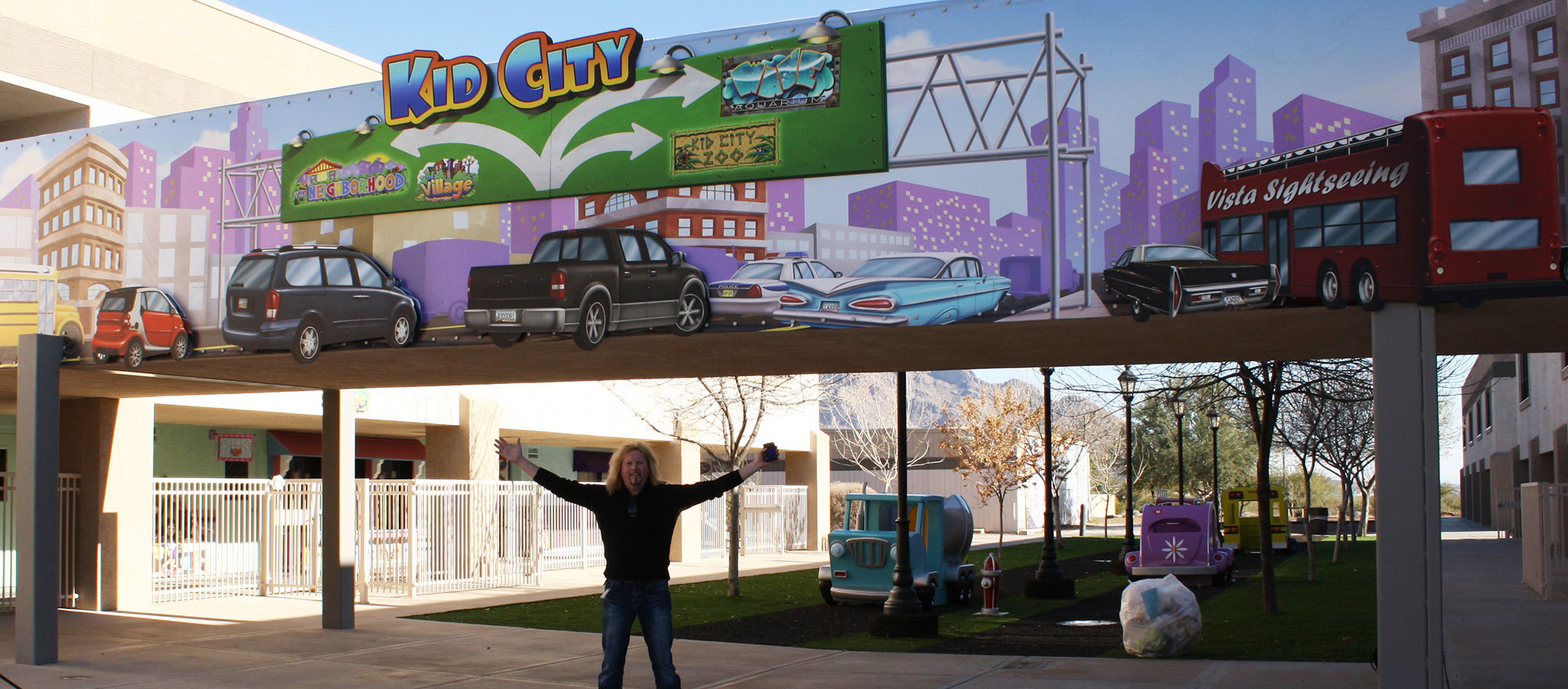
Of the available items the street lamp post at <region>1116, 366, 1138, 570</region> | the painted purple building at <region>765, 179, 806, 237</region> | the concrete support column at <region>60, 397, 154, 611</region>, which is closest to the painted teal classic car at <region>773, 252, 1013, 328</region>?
the painted purple building at <region>765, 179, 806, 237</region>

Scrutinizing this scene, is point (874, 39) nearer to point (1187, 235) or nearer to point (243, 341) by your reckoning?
point (1187, 235)

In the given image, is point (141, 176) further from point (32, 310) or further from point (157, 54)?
point (157, 54)

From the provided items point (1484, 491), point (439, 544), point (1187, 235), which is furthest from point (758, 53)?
point (1484, 491)

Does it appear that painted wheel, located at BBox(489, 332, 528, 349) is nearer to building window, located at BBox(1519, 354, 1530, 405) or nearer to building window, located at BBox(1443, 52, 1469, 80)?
building window, located at BBox(1443, 52, 1469, 80)

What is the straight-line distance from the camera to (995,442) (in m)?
54.0

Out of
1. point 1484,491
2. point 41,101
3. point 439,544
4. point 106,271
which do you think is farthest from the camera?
point 1484,491

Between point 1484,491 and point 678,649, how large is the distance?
6612cm

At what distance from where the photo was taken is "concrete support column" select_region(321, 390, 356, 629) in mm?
15547

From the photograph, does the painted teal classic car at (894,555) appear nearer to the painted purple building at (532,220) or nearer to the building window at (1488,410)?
the painted purple building at (532,220)

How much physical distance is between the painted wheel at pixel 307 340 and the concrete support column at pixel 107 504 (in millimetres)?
8750

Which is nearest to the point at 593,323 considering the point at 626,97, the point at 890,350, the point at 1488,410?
the point at 626,97

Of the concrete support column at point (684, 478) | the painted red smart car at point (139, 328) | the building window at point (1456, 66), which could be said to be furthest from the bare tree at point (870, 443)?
the building window at point (1456, 66)

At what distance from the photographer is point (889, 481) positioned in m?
52.3

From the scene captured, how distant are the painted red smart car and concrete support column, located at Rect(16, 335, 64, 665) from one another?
1.76 feet
